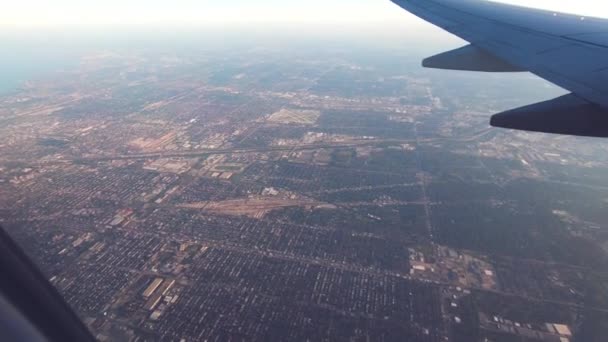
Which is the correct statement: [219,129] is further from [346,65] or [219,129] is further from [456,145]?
[346,65]

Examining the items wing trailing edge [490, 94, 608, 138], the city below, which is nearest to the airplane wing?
wing trailing edge [490, 94, 608, 138]

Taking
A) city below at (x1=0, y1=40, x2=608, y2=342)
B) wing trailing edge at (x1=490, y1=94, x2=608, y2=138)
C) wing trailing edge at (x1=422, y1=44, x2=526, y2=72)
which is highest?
wing trailing edge at (x1=422, y1=44, x2=526, y2=72)

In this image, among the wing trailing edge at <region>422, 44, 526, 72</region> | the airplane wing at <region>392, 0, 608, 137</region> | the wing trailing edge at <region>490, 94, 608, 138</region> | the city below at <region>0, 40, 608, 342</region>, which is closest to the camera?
the wing trailing edge at <region>490, 94, 608, 138</region>

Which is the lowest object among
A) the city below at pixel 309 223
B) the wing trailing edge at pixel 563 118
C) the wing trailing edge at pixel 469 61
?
the city below at pixel 309 223

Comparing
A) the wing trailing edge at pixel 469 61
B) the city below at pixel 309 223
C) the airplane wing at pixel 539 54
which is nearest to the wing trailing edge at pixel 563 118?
the airplane wing at pixel 539 54

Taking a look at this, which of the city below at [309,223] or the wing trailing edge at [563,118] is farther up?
the wing trailing edge at [563,118]

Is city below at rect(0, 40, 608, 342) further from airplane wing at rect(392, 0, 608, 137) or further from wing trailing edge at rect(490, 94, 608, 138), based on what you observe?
airplane wing at rect(392, 0, 608, 137)

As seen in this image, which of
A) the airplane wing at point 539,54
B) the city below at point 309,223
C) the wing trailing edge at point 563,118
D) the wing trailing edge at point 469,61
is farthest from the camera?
the city below at point 309,223

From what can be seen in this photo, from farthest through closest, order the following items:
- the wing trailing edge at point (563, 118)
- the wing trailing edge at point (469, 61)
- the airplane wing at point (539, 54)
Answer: the wing trailing edge at point (469, 61)
the airplane wing at point (539, 54)
the wing trailing edge at point (563, 118)

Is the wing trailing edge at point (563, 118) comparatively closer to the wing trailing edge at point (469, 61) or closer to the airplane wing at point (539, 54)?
the airplane wing at point (539, 54)

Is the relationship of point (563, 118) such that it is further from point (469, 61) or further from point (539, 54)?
point (469, 61)

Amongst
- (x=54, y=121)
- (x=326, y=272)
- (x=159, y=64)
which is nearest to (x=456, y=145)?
(x=326, y=272)
